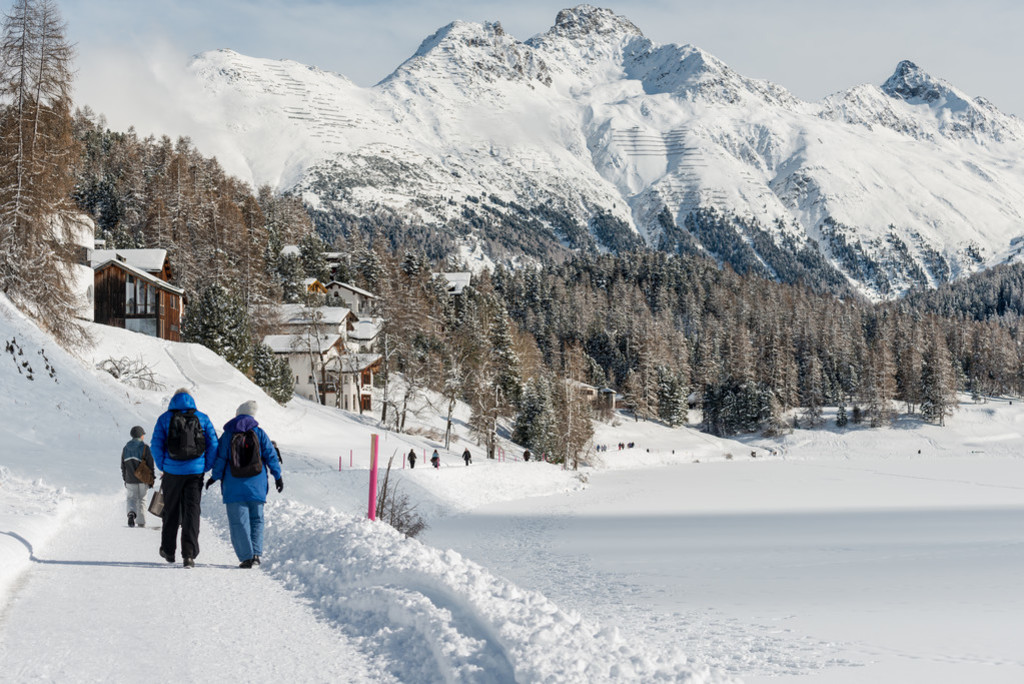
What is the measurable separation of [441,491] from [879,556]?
64.2ft

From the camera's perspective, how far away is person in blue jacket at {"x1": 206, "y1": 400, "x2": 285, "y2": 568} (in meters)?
10.3

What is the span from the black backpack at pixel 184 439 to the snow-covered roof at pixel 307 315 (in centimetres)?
5923

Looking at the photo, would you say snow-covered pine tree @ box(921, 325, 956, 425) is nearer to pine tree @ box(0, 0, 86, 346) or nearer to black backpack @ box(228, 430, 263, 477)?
pine tree @ box(0, 0, 86, 346)

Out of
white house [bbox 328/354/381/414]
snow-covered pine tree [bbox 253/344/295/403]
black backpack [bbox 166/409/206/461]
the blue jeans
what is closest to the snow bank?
the blue jeans

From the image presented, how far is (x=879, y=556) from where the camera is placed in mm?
19766

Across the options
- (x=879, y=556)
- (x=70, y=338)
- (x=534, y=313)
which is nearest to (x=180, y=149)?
(x=534, y=313)

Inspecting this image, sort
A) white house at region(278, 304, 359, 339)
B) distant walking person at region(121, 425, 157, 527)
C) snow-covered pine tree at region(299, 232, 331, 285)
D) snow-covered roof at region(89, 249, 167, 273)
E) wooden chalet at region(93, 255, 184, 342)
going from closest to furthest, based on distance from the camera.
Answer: distant walking person at region(121, 425, 157, 527) → wooden chalet at region(93, 255, 184, 342) → snow-covered roof at region(89, 249, 167, 273) → white house at region(278, 304, 359, 339) → snow-covered pine tree at region(299, 232, 331, 285)

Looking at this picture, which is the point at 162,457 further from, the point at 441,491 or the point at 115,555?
the point at 441,491

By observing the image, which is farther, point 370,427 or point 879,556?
point 370,427

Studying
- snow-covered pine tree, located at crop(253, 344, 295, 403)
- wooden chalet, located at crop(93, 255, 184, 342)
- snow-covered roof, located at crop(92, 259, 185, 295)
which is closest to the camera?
snow-covered roof, located at crop(92, 259, 185, 295)

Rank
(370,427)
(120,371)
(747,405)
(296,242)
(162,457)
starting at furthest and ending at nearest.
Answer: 1. (296,242)
2. (747,405)
3. (370,427)
4. (120,371)
5. (162,457)

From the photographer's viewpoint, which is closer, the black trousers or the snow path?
Result: the snow path

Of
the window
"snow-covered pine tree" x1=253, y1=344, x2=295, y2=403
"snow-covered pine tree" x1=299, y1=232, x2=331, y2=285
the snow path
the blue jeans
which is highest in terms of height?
"snow-covered pine tree" x1=299, y1=232, x2=331, y2=285

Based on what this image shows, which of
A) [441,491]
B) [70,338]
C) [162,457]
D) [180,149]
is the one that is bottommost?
[441,491]
